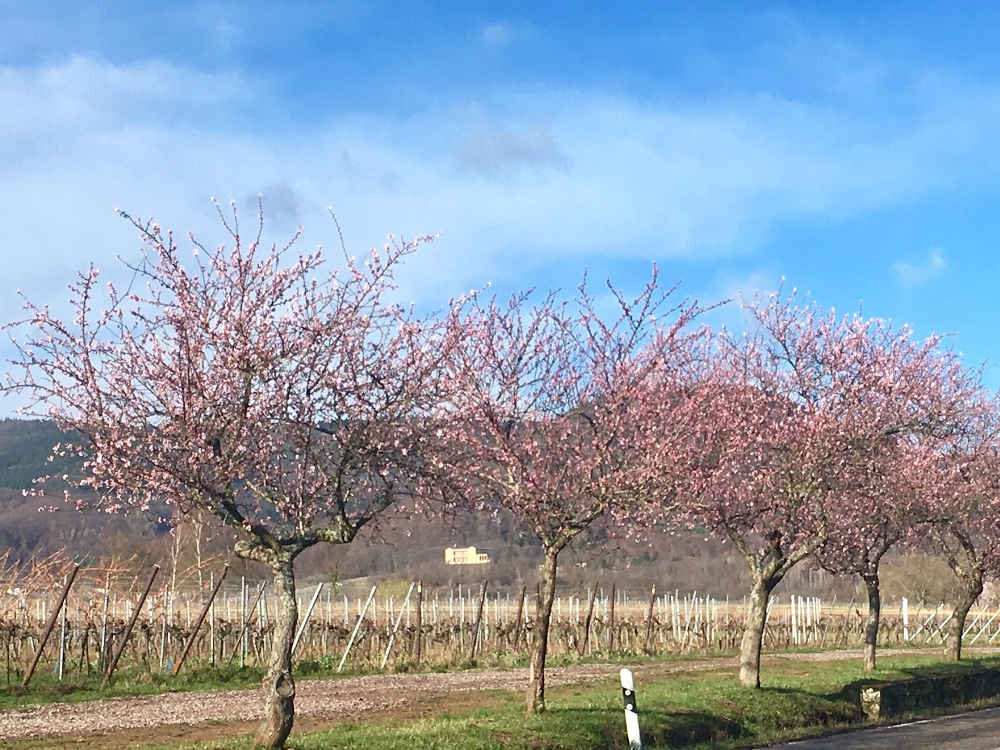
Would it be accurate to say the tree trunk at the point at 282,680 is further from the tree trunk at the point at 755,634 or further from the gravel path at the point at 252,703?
the tree trunk at the point at 755,634

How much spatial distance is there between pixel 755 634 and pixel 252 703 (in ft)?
32.9

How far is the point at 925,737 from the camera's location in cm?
1802

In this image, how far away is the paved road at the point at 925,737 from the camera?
16.8 metres

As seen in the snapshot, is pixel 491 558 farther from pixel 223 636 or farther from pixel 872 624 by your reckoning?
pixel 872 624

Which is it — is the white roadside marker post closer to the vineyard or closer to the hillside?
the vineyard

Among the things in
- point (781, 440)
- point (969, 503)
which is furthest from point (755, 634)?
point (969, 503)

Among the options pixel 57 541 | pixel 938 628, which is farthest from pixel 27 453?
Result: pixel 938 628

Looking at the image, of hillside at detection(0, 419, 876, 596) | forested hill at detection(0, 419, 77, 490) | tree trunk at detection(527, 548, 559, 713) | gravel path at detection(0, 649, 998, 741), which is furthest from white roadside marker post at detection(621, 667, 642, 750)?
forested hill at detection(0, 419, 77, 490)

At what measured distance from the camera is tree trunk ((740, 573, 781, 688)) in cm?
2166

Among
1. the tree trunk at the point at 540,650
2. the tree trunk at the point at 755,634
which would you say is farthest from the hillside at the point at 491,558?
the tree trunk at the point at 540,650

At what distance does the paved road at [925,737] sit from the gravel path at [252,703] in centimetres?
788

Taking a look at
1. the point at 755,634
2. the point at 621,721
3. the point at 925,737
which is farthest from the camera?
the point at 755,634

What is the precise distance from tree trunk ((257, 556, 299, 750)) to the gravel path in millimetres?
5647

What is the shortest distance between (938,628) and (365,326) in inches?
1759
